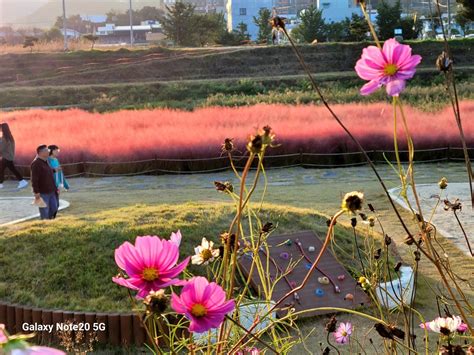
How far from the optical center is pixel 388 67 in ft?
3.79

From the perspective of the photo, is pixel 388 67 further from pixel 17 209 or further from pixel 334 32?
pixel 334 32

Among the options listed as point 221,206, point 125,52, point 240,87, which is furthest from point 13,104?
point 221,206

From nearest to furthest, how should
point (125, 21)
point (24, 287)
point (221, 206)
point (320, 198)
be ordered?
point (24, 287)
point (221, 206)
point (320, 198)
point (125, 21)

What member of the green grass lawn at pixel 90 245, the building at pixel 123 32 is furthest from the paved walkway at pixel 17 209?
the building at pixel 123 32

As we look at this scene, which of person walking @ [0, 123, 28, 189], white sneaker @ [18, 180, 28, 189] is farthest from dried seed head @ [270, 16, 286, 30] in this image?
white sneaker @ [18, 180, 28, 189]

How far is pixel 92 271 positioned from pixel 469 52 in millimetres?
35533

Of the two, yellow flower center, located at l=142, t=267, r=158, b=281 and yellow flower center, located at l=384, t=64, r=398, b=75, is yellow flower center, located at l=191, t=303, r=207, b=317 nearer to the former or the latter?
yellow flower center, located at l=142, t=267, r=158, b=281

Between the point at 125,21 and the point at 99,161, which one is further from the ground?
the point at 125,21

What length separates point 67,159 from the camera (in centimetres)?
1443

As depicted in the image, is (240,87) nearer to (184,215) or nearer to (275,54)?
(275,54)

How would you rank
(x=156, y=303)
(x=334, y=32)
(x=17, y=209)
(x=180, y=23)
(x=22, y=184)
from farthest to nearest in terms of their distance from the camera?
1. (x=180, y=23)
2. (x=334, y=32)
3. (x=22, y=184)
4. (x=17, y=209)
5. (x=156, y=303)

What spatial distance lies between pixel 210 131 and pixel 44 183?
25.0ft

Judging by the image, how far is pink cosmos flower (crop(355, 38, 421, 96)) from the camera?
113 centimetres

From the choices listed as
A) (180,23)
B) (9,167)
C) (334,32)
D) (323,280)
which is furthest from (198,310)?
(180,23)
